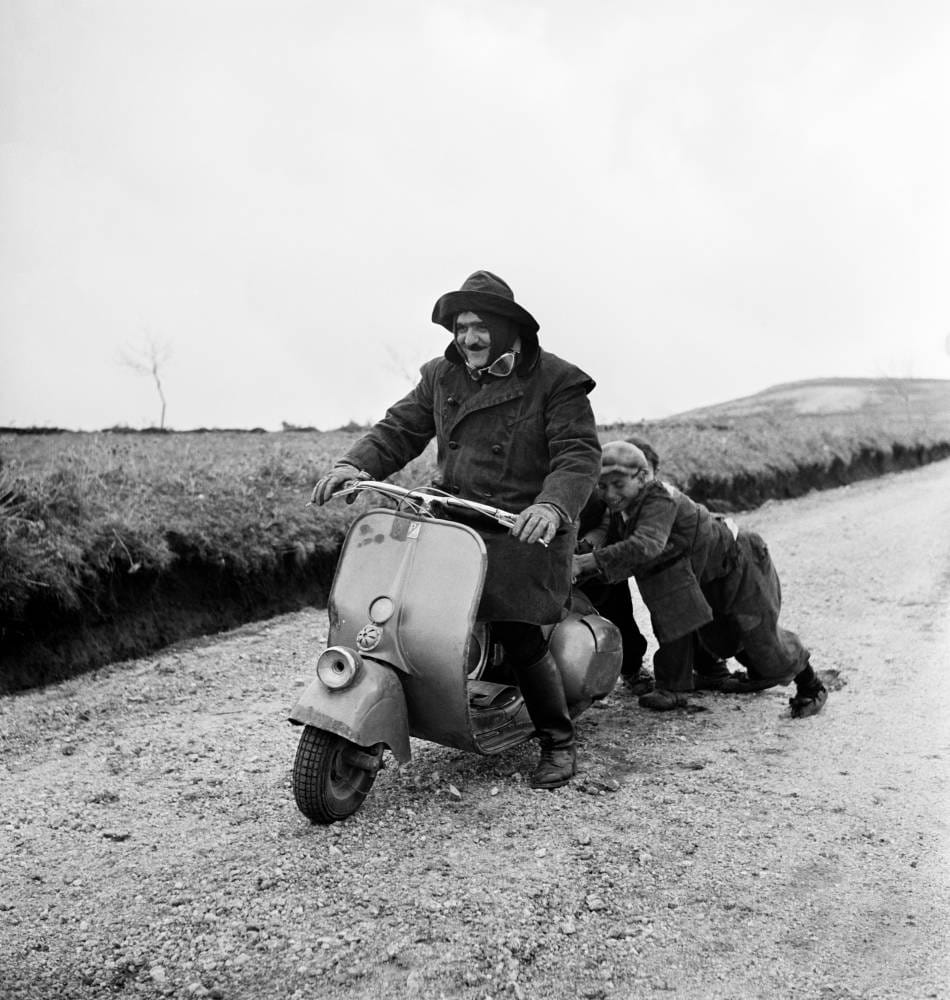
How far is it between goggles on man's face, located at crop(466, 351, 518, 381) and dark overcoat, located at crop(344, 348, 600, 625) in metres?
0.05

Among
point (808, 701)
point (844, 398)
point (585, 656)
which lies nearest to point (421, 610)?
point (585, 656)

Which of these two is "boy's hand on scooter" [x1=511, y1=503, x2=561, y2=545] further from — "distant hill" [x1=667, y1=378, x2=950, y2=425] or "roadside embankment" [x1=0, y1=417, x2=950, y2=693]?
"distant hill" [x1=667, y1=378, x2=950, y2=425]

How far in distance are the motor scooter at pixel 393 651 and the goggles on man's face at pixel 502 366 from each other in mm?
503

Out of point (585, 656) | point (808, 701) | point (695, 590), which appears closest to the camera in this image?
point (585, 656)

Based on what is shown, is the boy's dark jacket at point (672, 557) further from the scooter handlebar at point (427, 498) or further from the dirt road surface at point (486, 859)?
the scooter handlebar at point (427, 498)

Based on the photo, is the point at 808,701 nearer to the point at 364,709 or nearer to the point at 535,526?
the point at 535,526

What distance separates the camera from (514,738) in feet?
13.1

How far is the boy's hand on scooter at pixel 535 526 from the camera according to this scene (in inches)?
135

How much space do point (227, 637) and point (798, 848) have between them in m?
4.21

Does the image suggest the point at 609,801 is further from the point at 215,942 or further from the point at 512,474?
the point at 215,942

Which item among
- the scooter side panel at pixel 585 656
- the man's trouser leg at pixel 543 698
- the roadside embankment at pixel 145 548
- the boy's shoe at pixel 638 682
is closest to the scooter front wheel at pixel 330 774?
the man's trouser leg at pixel 543 698

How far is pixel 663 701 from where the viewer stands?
199 inches

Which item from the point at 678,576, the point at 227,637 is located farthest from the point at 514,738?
the point at 227,637

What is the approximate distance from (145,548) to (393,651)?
10.6 ft
